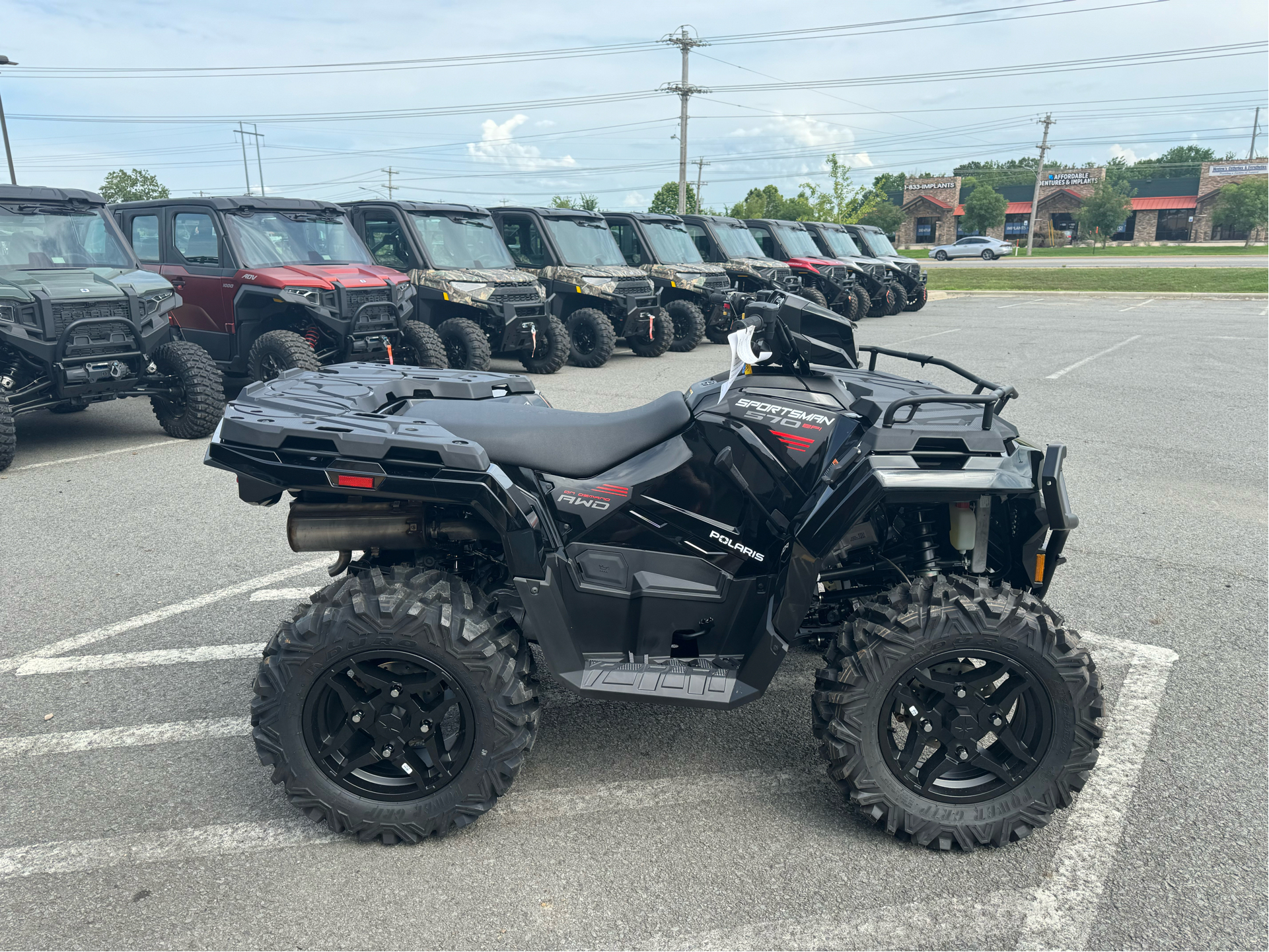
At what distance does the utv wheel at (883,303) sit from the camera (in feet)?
67.2

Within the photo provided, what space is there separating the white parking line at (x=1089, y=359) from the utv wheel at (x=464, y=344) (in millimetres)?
7076

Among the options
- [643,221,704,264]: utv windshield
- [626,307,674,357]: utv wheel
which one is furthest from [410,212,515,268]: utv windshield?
[643,221,704,264]: utv windshield

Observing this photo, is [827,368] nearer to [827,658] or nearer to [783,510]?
[783,510]

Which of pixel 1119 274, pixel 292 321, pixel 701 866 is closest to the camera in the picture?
pixel 701 866

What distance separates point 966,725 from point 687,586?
0.91 m

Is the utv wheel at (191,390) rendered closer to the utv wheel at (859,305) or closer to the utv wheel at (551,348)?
the utv wheel at (551,348)

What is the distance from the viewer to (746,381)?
2.84m

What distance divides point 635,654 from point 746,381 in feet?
3.07

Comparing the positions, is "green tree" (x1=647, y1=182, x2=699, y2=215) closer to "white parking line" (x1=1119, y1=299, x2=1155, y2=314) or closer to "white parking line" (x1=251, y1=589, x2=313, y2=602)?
"white parking line" (x1=1119, y1=299, x2=1155, y2=314)

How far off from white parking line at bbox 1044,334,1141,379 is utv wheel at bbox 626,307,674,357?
5.35 metres

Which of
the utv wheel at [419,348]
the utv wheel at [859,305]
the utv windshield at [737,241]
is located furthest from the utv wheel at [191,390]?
the utv wheel at [859,305]

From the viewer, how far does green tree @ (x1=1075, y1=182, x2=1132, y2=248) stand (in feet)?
209

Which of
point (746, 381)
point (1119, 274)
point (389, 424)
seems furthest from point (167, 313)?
point (1119, 274)

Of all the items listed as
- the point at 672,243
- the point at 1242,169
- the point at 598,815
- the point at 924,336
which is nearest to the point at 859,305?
the point at 924,336
